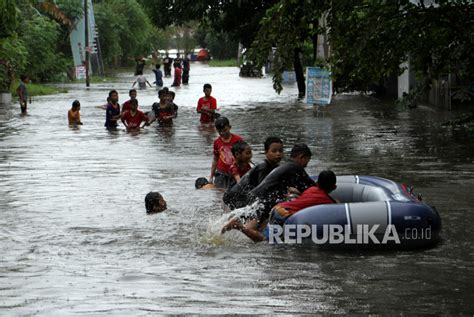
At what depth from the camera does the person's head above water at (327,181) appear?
37.8 feet

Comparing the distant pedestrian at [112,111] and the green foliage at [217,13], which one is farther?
the green foliage at [217,13]

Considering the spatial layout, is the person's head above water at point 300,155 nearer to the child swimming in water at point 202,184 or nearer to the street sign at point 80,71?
the child swimming in water at point 202,184

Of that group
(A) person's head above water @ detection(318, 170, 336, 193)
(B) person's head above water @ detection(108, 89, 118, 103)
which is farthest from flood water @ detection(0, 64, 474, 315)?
(B) person's head above water @ detection(108, 89, 118, 103)

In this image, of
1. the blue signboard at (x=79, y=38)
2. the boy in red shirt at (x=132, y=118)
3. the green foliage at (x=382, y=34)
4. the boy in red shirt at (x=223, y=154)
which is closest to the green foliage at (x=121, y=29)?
the blue signboard at (x=79, y=38)

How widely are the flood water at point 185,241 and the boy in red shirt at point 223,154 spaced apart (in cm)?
40

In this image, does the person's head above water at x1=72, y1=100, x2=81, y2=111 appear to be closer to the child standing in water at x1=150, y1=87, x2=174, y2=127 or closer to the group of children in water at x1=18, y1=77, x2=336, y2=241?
the child standing in water at x1=150, y1=87, x2=174, y2=127

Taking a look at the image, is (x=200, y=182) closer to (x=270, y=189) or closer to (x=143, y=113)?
(x=270, y=189)

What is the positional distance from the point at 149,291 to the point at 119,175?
8931mm

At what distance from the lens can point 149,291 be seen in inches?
375

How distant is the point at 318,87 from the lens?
110 feet

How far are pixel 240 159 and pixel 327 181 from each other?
259 cm

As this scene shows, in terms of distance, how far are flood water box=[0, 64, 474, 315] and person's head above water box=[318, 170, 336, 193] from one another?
30.5 inches

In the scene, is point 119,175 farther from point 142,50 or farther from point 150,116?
point 142,50

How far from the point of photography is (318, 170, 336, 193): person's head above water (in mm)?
11516
